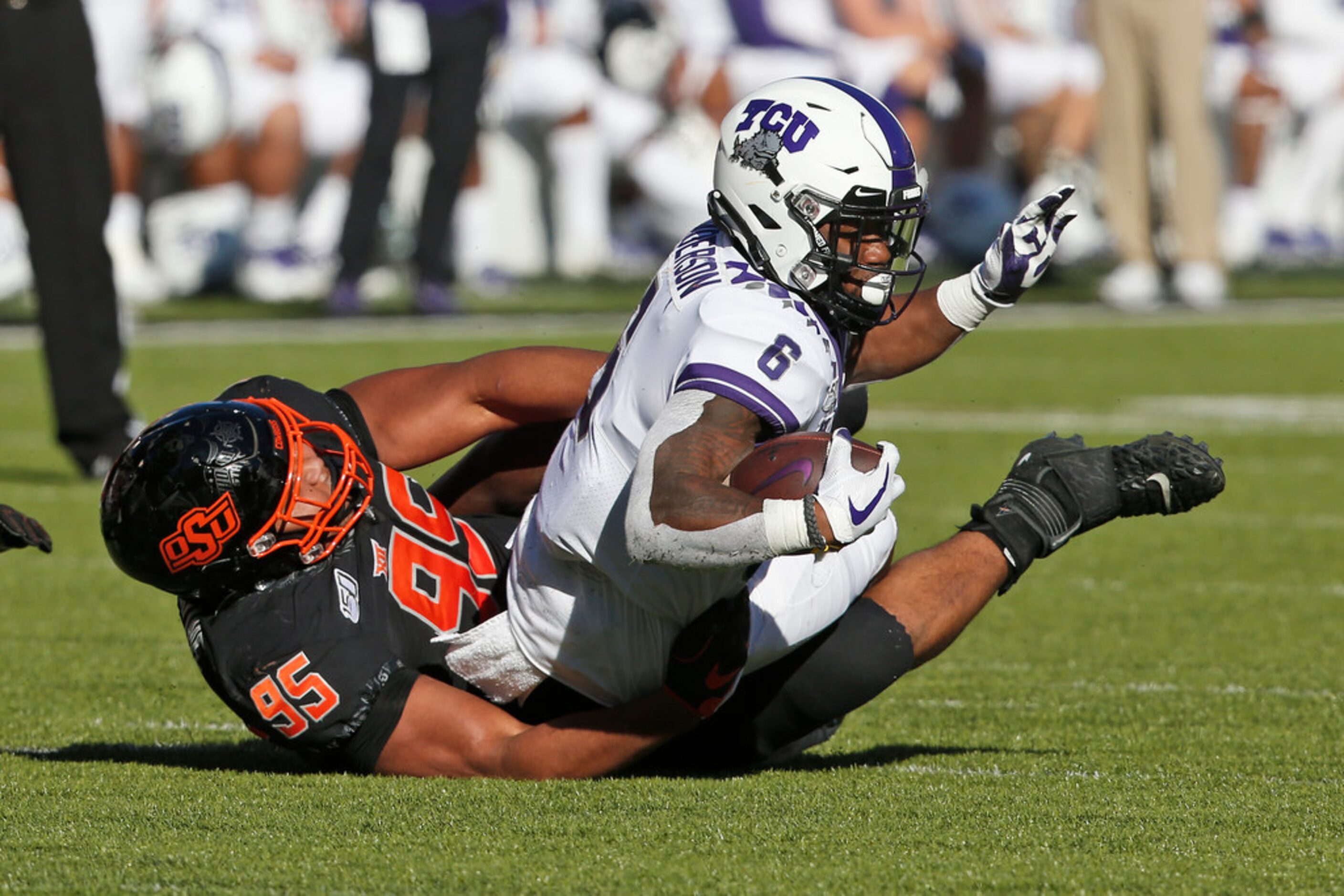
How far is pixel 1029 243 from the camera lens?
403cm

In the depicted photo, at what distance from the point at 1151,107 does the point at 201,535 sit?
35.1 feet

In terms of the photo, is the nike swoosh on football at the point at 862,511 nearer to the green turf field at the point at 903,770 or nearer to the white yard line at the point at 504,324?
the green turf field at the point at 903,770

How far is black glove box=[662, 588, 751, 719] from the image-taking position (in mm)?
3430

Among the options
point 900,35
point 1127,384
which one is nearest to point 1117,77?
point 1127,384

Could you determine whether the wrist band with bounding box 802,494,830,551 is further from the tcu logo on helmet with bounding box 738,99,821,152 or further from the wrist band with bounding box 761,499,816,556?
the tcu logo on helmet with bounding box 738,99,821,152

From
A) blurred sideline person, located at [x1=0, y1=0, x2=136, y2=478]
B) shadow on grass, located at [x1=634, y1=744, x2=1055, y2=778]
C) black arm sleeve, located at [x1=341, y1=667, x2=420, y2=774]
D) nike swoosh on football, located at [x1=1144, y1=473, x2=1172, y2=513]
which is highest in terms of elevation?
nike swoosh on football, located at [x1=1144, y1=473, x2=1172, y2=513]

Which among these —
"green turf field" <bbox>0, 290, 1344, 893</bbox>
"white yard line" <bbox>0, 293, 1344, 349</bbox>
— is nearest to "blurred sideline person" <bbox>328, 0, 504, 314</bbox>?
"white yard line" <bbox>0, 293, 1344, 349</bbox>

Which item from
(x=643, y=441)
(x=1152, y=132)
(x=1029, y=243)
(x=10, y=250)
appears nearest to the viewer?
(x=643, y=441)

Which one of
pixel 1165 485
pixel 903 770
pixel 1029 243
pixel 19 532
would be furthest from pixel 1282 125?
pixel 19 532

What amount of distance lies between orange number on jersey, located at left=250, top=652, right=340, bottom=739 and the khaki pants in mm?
10238

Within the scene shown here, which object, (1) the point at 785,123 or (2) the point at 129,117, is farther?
(2) the point at 129,117

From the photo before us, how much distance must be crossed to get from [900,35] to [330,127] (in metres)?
5.08

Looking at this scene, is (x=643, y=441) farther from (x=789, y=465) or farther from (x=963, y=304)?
(x=963, y=304)

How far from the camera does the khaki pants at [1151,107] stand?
12.9m
